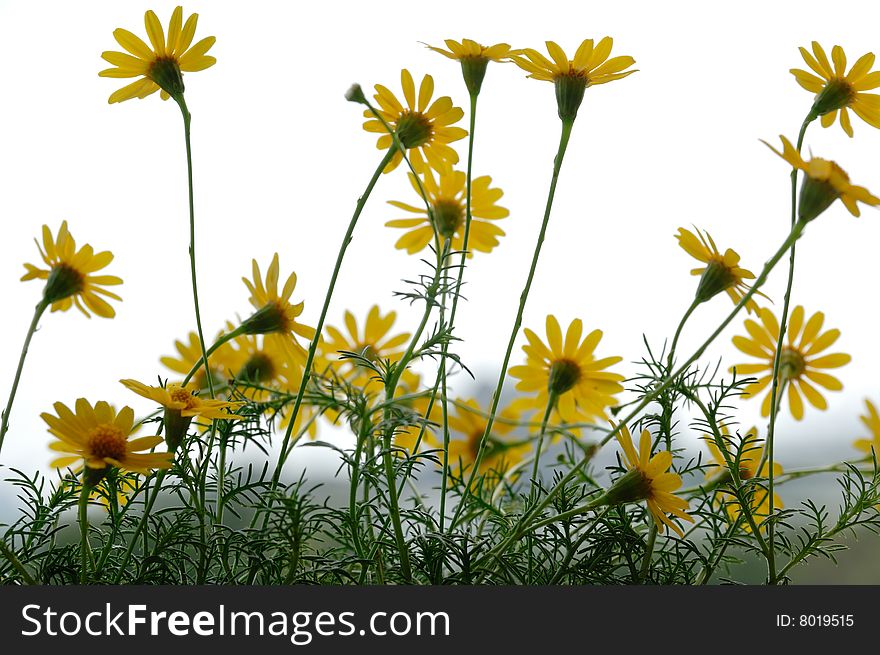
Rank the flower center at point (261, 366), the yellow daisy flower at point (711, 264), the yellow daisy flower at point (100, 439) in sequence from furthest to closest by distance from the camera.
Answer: the flower center at point (261, 366), the yellow daisy flower at point (711, 264), the yellow daisy flower at point (100, 439)

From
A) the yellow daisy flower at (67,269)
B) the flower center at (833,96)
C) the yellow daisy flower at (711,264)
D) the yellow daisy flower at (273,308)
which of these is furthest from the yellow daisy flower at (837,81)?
the yellow daisy flower at (67,269)

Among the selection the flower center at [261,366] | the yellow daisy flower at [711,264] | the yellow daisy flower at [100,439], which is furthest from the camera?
the flower center at [261,366]

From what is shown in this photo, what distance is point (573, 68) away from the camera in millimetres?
564

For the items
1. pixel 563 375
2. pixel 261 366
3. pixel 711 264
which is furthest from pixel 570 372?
pixel 261 366

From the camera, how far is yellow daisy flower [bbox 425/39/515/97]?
1.86 feet

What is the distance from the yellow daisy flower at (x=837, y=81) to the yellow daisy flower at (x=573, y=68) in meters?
0.11

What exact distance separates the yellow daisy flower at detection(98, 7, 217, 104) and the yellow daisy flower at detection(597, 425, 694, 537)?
0.33m

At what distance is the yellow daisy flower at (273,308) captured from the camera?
534 millimetres

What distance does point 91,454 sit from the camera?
443 millimetres

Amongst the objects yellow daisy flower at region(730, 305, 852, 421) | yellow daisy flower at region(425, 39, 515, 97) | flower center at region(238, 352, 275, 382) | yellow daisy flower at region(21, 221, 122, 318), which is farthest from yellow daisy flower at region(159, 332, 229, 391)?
yellow daisy flower at region(730, 305, 852, 421)

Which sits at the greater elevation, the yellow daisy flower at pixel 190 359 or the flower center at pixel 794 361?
the yellow daisy flower at pixel 190 359

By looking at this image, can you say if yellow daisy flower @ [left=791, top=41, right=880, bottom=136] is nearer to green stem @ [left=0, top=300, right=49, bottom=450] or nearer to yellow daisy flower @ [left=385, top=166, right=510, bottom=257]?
yellow daisy flower @ [left=385, top=166, right=510, bottom=257]

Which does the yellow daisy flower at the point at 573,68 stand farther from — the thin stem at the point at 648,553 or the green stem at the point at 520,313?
the thin stem at the point at 648,553

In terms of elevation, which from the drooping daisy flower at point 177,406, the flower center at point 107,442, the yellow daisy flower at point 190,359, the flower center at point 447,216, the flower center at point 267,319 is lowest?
the flower center at point 107,442
